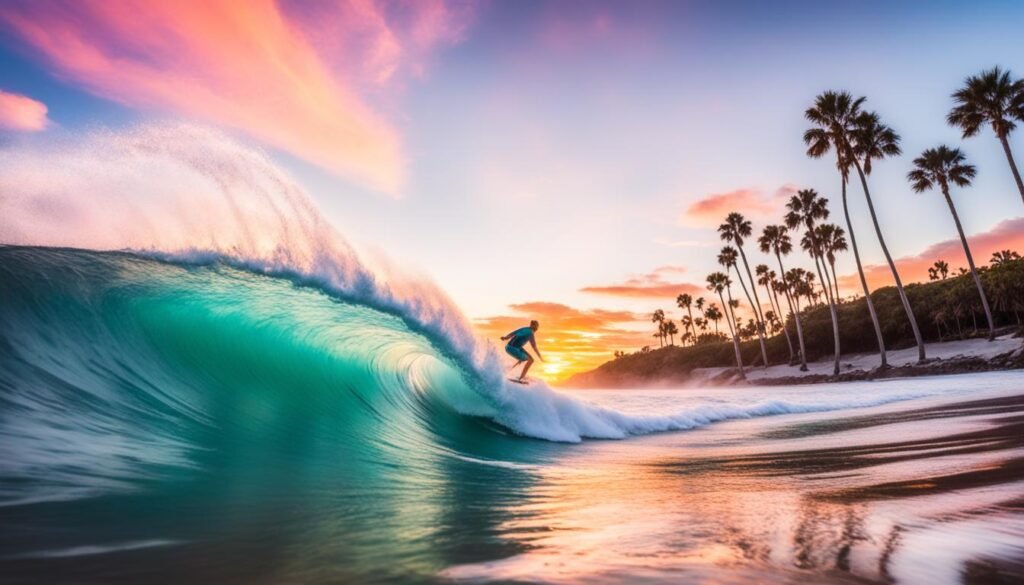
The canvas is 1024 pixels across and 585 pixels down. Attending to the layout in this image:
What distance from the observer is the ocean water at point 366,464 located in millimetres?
2328

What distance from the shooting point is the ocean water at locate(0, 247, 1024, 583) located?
7.64 ft

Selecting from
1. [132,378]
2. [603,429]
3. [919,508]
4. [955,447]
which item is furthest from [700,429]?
[132,378]

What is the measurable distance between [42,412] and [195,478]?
1.94 meters

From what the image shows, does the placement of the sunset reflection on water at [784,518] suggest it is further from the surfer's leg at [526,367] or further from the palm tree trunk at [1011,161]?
the palm tree trunk at [1011,161]

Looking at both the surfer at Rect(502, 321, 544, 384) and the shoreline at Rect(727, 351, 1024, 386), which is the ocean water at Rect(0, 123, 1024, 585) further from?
the shoreline at Rect(727, 351, 1024, 386)

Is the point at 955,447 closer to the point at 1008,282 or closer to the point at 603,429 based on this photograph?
the point at 603,429

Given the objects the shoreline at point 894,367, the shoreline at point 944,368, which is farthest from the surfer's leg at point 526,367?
the shoreline at point 894,367

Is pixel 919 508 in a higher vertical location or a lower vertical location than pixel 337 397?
lower

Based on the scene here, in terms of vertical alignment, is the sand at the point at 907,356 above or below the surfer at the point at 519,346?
below

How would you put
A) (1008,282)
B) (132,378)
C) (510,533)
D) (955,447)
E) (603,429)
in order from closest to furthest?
(510,533)
(955,447)
(132,378)
(603,429)
(1008,282)

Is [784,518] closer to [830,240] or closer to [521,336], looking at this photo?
[521,336]

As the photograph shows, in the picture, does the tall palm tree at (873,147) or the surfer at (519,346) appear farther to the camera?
the tall palm tree at (873,147)

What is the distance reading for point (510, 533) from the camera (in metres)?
2.91

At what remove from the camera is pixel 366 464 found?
5.76 metres
